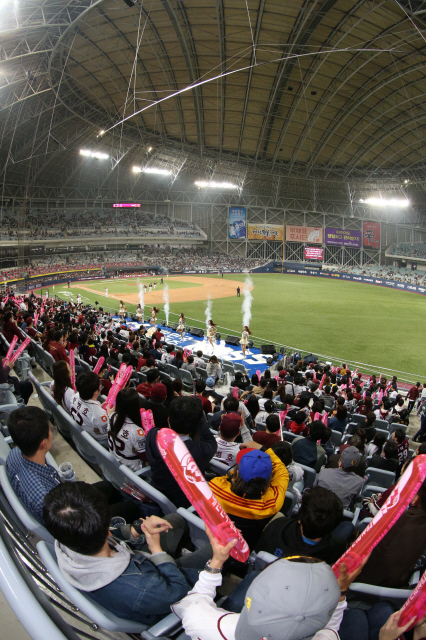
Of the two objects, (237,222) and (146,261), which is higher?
(237,222)

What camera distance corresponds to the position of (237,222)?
83.6 metres

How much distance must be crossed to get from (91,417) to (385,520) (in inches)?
169

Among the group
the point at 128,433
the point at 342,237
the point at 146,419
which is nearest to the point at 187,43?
the point at 146,419

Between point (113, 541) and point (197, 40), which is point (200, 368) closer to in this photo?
point (113, 541)

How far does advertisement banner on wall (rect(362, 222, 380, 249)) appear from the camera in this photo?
8281 centimetres

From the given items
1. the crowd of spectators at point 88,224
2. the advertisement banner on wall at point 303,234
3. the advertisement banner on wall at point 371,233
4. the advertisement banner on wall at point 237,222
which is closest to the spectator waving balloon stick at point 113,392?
the crowd of spectators at point 88,224

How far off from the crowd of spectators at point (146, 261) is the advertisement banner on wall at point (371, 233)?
77.2 feet

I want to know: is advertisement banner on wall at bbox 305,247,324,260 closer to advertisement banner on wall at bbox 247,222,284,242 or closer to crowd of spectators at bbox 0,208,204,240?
advertisement banner on wall at bbox 247,222,284,242

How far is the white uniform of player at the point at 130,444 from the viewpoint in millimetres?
4887

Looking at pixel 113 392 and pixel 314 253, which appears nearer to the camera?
pixel 113 392

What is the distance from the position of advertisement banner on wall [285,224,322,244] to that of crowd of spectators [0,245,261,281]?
916 centimetres

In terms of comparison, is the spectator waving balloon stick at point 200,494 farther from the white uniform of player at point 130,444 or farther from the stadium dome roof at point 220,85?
the stadium dome roof at point 220,85

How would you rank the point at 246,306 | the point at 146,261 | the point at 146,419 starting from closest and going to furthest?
the point at 146,419 < the point at 246,306 < the point at 146,261

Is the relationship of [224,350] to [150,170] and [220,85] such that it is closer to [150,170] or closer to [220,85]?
[220,85]
